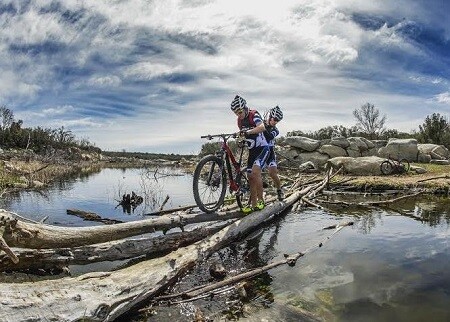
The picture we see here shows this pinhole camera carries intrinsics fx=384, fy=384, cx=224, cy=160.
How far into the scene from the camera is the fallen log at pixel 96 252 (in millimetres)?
7094

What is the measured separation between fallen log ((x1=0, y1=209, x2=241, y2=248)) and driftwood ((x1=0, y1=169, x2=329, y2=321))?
172 cm

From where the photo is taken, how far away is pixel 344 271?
7848 millimetres

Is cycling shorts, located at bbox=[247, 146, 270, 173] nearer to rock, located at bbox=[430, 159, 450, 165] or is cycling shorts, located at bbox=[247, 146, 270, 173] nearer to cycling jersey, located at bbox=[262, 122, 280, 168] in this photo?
cycling jersey, located at bbox=[262, 122, 280, 168]

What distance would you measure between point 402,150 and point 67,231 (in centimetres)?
3581

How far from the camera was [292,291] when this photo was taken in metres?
6.83

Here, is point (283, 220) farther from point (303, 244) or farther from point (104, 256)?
point (104, 256)

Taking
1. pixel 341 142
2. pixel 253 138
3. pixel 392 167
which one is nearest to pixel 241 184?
pixel 253 138

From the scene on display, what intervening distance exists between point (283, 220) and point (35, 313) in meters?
9.68

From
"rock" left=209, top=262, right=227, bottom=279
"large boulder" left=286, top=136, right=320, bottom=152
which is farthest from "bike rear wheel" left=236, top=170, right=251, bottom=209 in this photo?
"large boulder" left=286, top=136, right=320, bottom=152

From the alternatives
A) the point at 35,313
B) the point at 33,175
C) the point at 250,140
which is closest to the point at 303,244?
the point at 250,140

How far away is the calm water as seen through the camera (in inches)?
237

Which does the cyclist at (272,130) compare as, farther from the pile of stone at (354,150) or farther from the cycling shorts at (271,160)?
the pile of stone at (354,150)

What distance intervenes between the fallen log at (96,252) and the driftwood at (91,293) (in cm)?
142

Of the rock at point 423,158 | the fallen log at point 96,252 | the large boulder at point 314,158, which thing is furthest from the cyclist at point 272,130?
the rock at point 423,158
